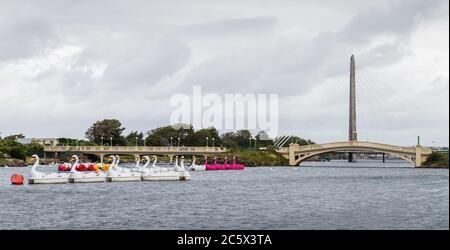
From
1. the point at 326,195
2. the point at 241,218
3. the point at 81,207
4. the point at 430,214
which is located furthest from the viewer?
the point at 326,195

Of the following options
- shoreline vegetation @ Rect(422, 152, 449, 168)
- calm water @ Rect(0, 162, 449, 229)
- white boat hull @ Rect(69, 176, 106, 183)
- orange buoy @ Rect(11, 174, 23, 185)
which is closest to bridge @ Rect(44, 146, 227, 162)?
shoreline vegetation @ Rect(422, 152, 449, 168)

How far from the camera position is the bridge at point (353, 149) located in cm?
14788

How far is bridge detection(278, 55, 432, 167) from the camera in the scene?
485ft

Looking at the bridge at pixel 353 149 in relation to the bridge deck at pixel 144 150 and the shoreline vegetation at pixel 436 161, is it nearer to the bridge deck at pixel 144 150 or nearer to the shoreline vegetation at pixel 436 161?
the shoreline vegetation at pixel 436 161

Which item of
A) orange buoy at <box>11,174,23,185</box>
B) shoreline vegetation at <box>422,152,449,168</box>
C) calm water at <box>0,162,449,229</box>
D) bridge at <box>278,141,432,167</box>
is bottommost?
calm water at <box>0,162,449,229</box>

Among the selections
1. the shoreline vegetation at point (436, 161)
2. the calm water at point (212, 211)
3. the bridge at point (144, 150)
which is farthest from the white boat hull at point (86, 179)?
the bridge at point (144, 150)

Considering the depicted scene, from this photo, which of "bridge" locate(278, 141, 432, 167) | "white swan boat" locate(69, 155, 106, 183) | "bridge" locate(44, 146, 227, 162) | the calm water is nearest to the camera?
the calm water

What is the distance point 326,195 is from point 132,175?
29.9m

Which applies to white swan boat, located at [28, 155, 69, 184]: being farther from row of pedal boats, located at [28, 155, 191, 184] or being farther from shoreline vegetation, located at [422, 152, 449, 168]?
shoreline vegetation, located at [422, 152, 449, 168]
